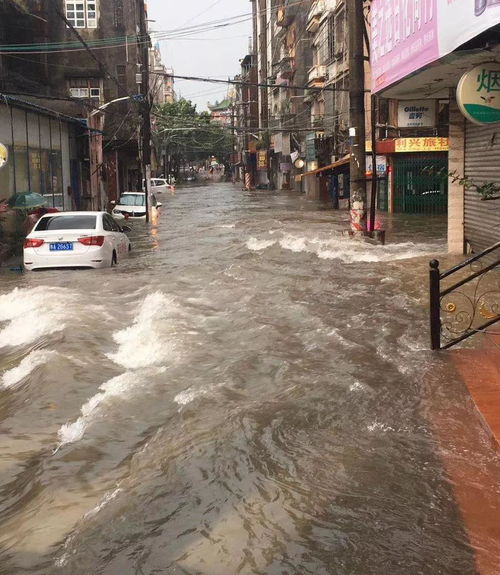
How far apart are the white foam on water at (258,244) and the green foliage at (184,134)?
165 ft

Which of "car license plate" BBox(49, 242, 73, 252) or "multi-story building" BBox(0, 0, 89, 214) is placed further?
"multi-story building" BBox(0, 0, 89, 214)

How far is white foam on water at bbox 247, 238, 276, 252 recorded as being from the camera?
18362 mm

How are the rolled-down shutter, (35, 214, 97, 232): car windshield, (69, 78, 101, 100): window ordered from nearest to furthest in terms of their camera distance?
the rolled-down shutter, (35, 214, 97, 232): car windshield, (69, 78, 101, 100): window

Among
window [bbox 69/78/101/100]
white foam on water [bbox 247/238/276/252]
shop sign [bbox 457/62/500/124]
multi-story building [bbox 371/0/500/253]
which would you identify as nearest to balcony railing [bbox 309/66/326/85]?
window [bbox 69/78/101/100]

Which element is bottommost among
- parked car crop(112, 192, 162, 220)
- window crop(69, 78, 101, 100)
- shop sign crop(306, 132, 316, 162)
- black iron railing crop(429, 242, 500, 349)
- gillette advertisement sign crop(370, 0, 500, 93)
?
black iron railing crop(429, 242, 500, 349)

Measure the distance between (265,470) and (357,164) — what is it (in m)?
14.0

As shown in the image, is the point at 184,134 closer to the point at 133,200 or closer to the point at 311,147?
the point at 311,147

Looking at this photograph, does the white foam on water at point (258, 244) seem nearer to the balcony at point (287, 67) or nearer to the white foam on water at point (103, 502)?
the white foam on water at point (103, 502)

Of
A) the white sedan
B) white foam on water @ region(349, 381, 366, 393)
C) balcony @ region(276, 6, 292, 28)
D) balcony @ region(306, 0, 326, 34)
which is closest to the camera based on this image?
white foam on water @ region(349, 381, 366, 393)

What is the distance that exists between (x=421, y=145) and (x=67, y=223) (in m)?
19.2

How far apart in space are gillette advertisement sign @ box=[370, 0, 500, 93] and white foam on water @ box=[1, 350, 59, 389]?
5.87 m

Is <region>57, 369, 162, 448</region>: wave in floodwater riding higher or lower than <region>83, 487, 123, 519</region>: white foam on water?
higher

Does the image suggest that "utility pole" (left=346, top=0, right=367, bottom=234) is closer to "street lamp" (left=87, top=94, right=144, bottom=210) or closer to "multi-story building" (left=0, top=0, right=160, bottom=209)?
"street lamp" (left=87, top=94, right=144, bottom=210)

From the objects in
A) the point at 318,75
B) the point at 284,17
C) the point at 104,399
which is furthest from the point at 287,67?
the point at 104,399
